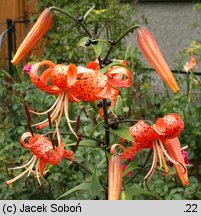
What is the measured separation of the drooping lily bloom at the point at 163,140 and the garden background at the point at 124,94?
0.52 ft

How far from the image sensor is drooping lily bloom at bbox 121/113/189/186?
4.39ft

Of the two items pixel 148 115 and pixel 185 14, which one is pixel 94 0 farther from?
pixel 148 115

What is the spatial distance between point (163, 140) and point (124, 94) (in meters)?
1.62

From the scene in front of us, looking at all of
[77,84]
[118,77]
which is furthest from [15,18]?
[77,84]

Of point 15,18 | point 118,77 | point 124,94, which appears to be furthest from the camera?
point 15,18

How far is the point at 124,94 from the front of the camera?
2.97 metres

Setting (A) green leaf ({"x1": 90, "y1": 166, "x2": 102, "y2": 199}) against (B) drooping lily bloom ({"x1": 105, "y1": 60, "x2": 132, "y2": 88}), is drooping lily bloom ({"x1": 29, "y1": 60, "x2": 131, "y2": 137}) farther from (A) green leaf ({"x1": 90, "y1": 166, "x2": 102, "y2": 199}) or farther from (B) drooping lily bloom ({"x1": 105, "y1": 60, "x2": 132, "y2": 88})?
(A) green leaf ({"x1": 90, "y1": 166, "x2": 102, "y2": 199})

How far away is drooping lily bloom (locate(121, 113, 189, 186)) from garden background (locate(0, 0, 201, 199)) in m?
0.16

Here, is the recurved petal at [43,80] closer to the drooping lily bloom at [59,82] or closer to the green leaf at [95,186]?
the drooping lily bloom at [59,82]

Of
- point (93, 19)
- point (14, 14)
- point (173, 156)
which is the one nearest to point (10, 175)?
point (173, 156)

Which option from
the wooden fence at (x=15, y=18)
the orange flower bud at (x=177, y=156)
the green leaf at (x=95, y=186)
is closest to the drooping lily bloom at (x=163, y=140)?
the orange flower bud at (x=177, y=156)

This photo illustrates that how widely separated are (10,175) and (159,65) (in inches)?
50.9

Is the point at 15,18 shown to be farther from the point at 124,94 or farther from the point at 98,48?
the point at 98,48

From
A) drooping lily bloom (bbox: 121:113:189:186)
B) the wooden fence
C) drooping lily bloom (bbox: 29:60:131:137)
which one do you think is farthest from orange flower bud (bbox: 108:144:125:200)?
the wooden fence
